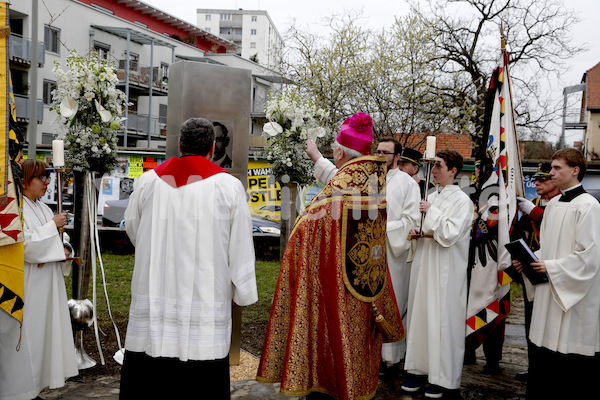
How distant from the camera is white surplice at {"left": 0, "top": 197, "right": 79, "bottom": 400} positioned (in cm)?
395

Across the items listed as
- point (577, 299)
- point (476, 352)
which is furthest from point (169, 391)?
point (476, 352)

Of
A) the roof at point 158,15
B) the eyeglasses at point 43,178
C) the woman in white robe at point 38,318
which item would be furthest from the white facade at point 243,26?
the woman in white robe at point 38,318

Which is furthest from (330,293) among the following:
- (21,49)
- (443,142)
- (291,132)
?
(21,49)

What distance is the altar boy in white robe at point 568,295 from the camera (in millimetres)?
3988

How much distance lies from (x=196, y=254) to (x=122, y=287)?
20.8 feet

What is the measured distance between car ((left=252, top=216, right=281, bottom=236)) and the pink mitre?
387 inches

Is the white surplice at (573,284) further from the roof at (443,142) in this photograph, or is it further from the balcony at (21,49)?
the balcony at (21,49)

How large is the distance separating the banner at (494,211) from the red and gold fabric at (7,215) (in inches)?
143

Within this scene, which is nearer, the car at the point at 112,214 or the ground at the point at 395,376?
the ground at the point at 395,376

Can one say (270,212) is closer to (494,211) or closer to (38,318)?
(494,211)

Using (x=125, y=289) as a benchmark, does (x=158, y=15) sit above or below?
above

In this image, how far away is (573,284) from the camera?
4004 mm

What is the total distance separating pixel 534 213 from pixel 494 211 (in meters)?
0.48

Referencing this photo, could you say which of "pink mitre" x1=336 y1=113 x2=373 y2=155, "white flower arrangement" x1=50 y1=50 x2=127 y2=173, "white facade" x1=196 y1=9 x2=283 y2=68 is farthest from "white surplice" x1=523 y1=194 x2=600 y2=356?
"white facade" x1=196 y1=9 x2=283 y2=68
